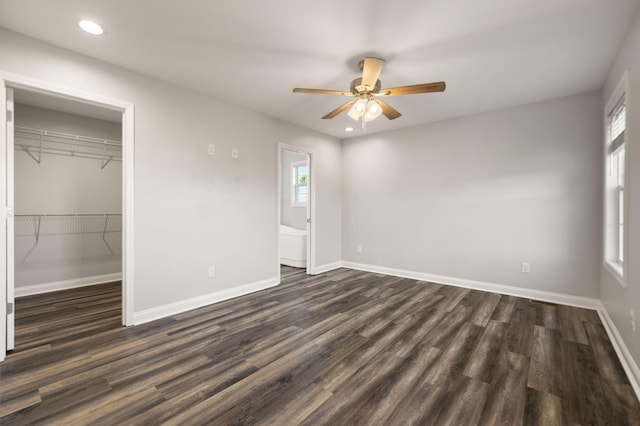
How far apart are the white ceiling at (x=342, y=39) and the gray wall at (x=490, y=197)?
0.66m

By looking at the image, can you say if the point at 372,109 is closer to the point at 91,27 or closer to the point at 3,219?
the point at 91,27

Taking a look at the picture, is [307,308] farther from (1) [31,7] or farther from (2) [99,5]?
(1) [31,7]

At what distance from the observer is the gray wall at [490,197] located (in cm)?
358

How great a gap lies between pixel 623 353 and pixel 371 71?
3.03 metres

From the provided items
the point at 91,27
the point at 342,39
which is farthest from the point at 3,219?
the point at 342,39

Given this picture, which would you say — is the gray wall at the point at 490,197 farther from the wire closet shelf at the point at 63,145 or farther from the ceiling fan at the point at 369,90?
the wire closet shelf at the point at 63,145

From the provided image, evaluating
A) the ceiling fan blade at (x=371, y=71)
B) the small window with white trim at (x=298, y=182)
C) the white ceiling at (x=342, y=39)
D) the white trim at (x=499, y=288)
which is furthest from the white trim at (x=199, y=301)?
the ceiling fan blade at (x=371, y=71)

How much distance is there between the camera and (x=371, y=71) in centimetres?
251

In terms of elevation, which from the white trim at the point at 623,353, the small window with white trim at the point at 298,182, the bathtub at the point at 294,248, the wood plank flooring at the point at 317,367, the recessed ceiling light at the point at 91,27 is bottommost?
the wood plank flooring at the point at 317,367

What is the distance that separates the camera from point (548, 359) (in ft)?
7.65

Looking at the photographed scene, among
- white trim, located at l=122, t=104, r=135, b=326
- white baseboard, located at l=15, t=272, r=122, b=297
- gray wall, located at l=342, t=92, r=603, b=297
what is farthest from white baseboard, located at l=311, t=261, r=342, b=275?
white baseboard, located at l=15, t=272, r=122, b=297

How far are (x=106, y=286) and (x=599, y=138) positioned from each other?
22.8 feet

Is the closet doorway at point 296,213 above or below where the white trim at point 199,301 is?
above

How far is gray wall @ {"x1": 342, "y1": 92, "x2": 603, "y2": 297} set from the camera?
11.7 feet
